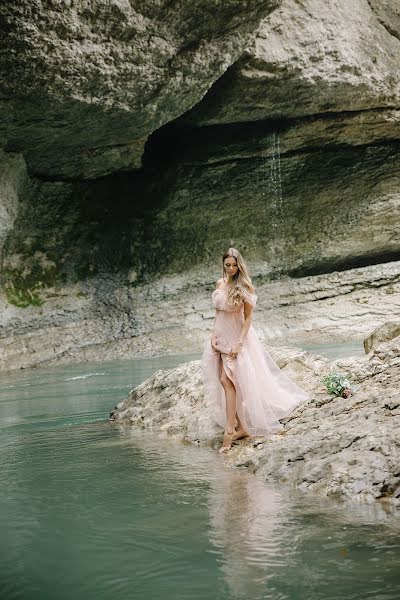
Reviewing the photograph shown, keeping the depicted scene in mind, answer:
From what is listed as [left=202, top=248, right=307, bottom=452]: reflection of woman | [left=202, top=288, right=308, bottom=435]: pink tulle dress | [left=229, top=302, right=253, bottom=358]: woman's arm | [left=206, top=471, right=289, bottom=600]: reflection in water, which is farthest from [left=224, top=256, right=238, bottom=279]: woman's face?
[left=206, top=471, right=289, bottom=600]: reflection in water

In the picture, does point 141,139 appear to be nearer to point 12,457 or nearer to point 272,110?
point 272,110

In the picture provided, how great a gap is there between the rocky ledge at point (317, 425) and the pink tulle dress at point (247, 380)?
0.45 ft

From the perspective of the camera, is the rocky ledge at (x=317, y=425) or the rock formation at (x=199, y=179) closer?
the rocky ledge at (x=317, y=425)

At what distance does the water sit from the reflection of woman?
378 mm

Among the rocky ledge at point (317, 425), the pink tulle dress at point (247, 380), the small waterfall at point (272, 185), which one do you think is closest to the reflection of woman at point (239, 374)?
the pink tulle dress at point (247, 380)

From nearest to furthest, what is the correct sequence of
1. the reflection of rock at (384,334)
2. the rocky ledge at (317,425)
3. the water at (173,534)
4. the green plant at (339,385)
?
the water at (173,534) < the rocky ledge at (317,425) < the green plant at (339,385) < the reflection of rock at (384,334)

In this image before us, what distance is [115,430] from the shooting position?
7.08 m

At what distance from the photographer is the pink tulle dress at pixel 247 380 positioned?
5.74m

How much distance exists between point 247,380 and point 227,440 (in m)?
0.49

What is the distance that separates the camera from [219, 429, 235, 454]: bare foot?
557cm

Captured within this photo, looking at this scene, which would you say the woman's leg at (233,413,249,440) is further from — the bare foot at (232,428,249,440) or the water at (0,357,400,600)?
the water at (0,357,400,600)

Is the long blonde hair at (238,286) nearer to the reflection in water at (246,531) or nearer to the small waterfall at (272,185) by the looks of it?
the reflection in water at (246,531)

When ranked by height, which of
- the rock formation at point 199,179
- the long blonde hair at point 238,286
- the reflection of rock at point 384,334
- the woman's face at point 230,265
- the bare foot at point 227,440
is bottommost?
the bare foot at point 227,440

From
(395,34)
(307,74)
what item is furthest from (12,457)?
(395,34)
